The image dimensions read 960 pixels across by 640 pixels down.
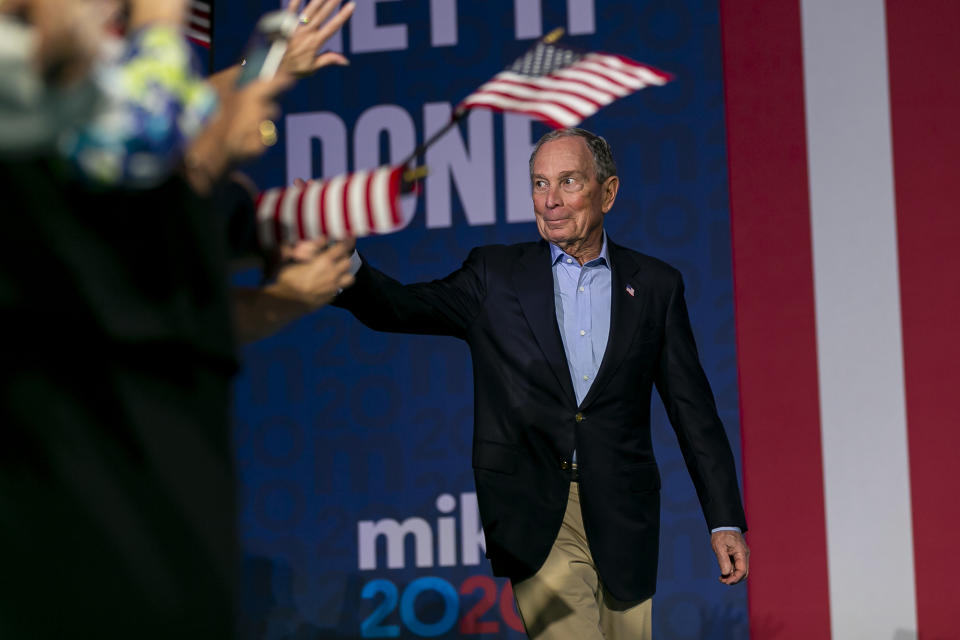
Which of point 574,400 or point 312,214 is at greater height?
point 312,214

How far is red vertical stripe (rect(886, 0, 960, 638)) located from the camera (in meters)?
4.64

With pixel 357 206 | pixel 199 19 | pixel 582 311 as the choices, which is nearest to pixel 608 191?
pixel 582 311

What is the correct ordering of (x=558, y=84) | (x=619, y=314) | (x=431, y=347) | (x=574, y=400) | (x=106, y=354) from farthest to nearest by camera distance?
(x=431, y=347) → (x=619, y=314) → (x=574, y=400) → (x=558, y=84) → (x=106, y=354)

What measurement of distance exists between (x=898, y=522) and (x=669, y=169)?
1.66 metres

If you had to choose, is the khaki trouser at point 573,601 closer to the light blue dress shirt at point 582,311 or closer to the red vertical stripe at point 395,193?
the light blue dress shirt at point 582,311

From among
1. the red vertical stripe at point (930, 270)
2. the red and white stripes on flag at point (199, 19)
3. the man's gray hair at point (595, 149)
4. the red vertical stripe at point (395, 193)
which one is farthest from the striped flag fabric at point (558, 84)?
the red vertical stripe at point (930, 270)

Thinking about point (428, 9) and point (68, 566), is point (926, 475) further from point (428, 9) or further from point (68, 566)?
point (68, 566)

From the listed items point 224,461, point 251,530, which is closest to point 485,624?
point 251,530

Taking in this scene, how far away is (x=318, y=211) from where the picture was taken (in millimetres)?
1441

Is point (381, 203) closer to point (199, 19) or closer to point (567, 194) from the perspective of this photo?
point (567, 194)

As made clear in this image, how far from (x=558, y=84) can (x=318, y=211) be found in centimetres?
50

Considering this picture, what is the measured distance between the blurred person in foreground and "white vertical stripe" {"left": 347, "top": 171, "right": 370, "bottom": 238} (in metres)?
0.52

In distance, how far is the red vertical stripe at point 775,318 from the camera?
4.71 m

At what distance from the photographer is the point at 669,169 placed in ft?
16.2
